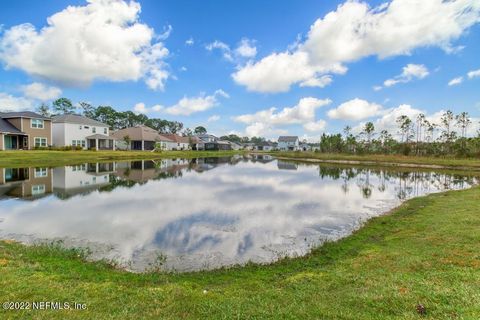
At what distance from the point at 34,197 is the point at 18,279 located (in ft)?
40.9

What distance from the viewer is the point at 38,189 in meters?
17.6

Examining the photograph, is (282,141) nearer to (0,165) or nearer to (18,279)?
(0,165)

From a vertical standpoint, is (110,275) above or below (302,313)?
below

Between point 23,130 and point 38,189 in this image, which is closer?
point 38,189

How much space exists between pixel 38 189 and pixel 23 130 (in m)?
30.9

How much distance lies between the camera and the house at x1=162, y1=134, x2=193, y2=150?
8578cm

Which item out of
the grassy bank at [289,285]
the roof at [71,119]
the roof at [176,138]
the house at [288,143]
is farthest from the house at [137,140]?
the house at [288,143]

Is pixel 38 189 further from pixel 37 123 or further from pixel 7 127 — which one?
pixel 37 123

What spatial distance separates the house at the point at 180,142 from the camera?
85.8m

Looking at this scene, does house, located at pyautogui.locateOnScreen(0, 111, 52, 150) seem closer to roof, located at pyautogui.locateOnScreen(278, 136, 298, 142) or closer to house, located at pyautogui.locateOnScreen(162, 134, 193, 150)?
house, located at pyautogui.locateOnScreen(162, 134, 193, 150)

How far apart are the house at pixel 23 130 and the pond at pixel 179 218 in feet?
79.5

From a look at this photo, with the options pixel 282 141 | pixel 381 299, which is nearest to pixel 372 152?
pixel 282 141

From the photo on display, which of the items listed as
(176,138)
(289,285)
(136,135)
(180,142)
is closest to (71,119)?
(136,135)

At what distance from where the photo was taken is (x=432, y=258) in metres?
6.77
